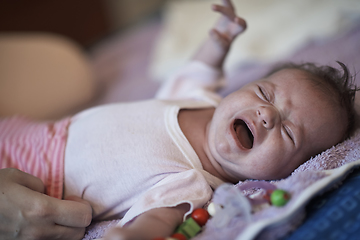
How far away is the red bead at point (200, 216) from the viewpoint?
2.18 ft

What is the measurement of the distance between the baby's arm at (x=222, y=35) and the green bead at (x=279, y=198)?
718 millimetres

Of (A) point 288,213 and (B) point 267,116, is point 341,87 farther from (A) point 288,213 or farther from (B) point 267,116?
(A) point 288,213

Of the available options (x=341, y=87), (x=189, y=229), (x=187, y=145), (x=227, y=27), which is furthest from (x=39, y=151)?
(x=341, y=87)

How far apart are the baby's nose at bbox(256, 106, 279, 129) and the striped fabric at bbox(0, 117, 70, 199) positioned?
0.61 meters

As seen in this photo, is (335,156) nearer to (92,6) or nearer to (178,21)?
(178,21)

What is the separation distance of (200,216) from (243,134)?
0.98 feet

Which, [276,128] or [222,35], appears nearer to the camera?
[276,128]

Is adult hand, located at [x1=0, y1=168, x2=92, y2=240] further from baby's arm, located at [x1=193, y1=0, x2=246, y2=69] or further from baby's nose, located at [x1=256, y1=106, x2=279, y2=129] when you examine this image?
baby's arm, located at [x1=193, y1=0, x2=246, y2=69]

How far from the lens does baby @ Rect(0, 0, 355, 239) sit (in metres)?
0.77

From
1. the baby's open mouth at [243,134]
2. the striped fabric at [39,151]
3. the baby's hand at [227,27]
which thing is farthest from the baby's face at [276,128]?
the striped fabric at [39,151]

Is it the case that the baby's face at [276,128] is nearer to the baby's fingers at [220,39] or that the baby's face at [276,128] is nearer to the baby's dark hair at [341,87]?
the baby's dark hair at [341,87]

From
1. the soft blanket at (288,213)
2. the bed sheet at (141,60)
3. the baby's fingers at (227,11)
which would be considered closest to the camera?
the soft blanket at (288,213)

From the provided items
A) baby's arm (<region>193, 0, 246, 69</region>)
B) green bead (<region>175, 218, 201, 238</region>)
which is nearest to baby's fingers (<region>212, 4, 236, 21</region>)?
baby's arm (<region>193, 0, 246, 69</region>)

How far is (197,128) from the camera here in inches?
37.2
